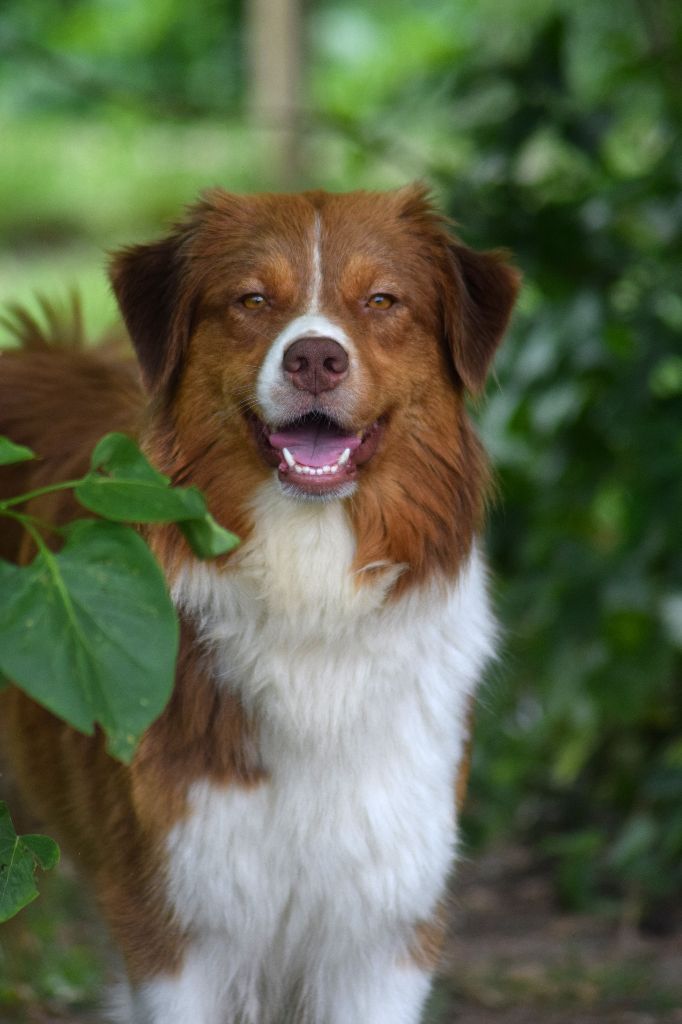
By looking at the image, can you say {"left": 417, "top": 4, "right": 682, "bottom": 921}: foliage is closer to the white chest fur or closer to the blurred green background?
the blurred green background

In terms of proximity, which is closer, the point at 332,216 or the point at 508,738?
the point at 332,216

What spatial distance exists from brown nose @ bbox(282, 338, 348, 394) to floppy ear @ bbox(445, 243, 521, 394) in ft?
1.46

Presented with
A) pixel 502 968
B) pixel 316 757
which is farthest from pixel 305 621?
pixel 502 968

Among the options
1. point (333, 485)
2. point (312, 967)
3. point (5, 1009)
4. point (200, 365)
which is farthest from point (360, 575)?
point (5, 1009)

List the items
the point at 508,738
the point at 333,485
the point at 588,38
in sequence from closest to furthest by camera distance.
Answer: the point at 333,485, the point at 508,738, the point at 588,38

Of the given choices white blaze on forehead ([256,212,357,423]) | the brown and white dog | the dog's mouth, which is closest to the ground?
the brown and white dog

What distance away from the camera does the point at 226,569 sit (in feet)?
11.1

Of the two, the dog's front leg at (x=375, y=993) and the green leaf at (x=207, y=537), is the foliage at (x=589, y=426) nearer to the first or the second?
the dog's front leg at (x=375, y=993)

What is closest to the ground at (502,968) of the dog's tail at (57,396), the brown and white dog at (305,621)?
the brown and white dog at (305,621)

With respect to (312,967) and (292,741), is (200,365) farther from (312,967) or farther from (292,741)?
(312,967)

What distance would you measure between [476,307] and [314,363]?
594mm

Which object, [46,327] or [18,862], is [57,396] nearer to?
[46,327]

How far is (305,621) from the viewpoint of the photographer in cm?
342

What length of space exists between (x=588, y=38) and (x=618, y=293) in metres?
4.03
